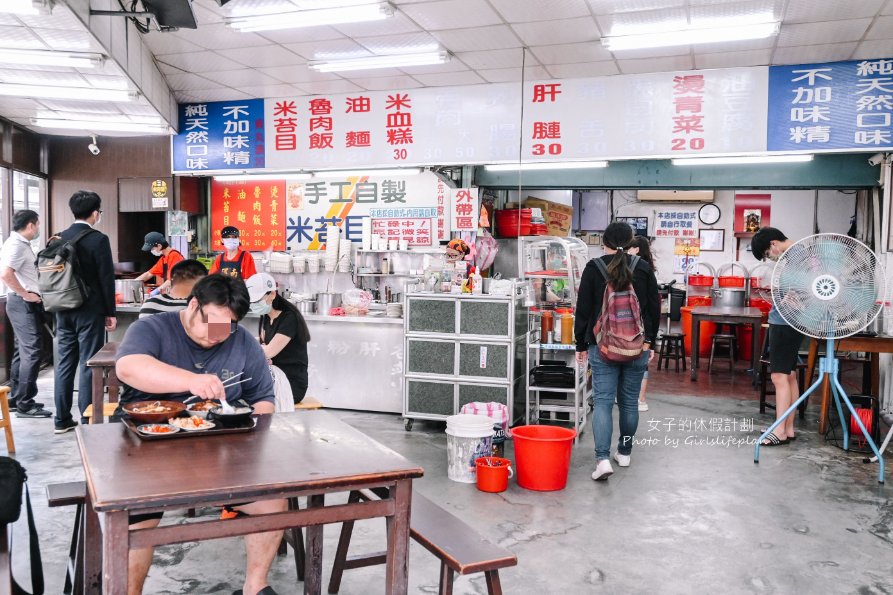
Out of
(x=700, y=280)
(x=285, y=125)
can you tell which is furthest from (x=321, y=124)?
(x=700, y=280)

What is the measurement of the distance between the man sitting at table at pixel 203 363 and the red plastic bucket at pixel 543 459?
6.85ft

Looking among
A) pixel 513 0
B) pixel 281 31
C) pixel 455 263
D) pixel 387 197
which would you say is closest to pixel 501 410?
pixel 455 263

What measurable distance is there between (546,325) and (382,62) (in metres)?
2.82

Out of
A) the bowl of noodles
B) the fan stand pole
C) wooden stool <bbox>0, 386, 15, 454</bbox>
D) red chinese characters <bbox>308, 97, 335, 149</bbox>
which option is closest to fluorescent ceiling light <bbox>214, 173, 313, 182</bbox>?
red chinese characters <bbox>308, 97, 335, 149</bbox>

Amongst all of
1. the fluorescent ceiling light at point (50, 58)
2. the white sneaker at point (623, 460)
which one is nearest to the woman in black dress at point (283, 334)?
the white sneaker at point (623, 460)

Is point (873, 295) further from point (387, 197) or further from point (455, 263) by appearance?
point (387, 197)

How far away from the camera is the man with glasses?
5.80 metres

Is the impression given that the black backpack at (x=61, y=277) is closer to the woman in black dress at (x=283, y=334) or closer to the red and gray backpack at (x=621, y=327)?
the woman in black dress at (x=283, y=334)

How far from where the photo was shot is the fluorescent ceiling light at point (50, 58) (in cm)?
539

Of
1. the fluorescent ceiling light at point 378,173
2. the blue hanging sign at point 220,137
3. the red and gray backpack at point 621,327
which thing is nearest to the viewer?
the red and gray backpack at point 621,327

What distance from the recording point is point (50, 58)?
549 centimetres

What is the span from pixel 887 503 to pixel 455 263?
3.74 meters

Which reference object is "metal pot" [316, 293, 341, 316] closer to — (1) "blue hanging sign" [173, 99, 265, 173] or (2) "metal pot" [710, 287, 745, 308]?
(1) "blue hanging sign" [173, 99, 265, 173]

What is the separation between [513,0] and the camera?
17.2 feet
